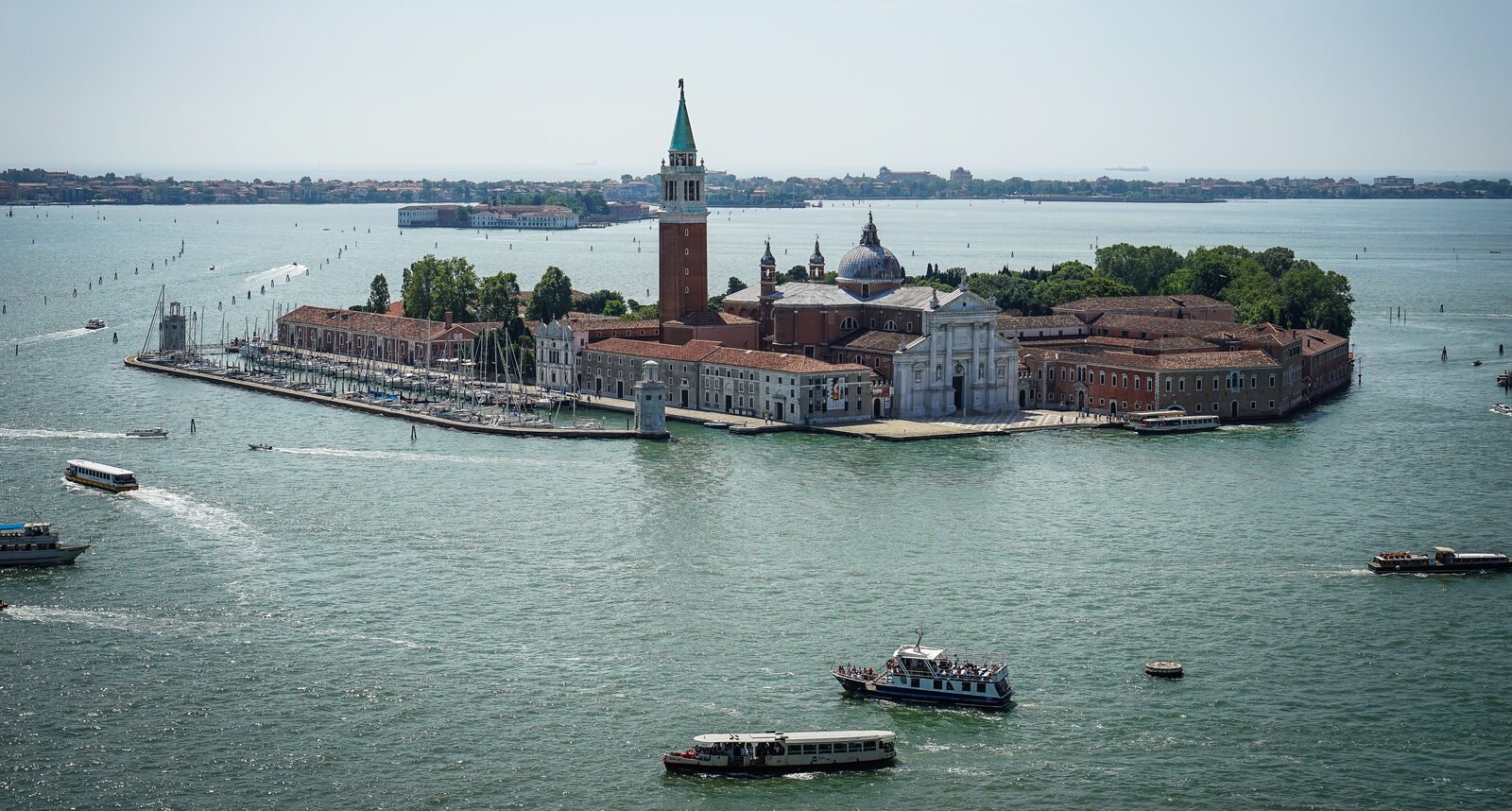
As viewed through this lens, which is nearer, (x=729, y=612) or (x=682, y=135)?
(x=729, y=612)

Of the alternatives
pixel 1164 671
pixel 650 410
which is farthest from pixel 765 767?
pixel 650 410

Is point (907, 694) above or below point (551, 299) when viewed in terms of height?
below

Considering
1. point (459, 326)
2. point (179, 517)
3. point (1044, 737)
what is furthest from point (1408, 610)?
point (459, 326)

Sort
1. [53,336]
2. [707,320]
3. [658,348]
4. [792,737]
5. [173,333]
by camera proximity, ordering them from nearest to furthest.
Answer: [792,737], [658,348], [707,320], [173,333], [53,336]

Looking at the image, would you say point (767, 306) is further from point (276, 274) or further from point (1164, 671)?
point (276, 274)

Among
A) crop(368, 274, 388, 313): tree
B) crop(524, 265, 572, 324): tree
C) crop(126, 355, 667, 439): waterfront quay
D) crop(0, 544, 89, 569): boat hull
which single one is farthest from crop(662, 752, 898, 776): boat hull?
crop(368, 274, 388, 313): tree

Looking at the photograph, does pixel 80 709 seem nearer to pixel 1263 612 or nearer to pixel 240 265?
pixel 1263 612

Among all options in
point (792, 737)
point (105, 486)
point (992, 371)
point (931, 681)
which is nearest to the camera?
point (792, 737)
